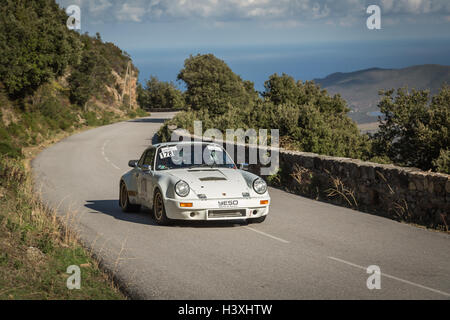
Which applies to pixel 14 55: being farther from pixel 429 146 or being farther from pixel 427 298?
pixel 427 298

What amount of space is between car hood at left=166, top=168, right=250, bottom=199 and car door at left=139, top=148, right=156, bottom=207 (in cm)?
65

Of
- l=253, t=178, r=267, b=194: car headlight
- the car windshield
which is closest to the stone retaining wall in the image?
l=253, t=178, r=267, b=194: car headlight

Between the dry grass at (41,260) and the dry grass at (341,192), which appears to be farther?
the dry grass at (341,192)

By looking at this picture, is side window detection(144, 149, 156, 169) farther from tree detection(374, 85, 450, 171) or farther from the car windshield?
tree detection(374, 85, 450, 171)

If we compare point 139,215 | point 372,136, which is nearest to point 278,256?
point 139,215

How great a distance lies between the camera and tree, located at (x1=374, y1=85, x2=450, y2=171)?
19625mm

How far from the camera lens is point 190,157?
1162cm

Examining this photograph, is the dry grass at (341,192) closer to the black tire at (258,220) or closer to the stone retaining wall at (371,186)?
the stone retaining wall at (371,186)

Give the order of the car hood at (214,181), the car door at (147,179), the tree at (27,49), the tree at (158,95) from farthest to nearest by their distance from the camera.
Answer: the tree at (158,95) < the tree at (27,49) < the car door at (147,179) < the car hood at (214,181)

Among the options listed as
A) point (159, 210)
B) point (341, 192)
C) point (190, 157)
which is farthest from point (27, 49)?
point (159, 210)

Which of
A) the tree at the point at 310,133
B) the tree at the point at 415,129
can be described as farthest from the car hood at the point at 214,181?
the tree at the point at 310,133

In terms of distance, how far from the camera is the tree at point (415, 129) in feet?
64.4

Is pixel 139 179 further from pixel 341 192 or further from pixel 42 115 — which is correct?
pixel 42 115

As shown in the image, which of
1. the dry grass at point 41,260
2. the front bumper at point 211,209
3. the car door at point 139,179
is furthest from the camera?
the car door at point 139,179
